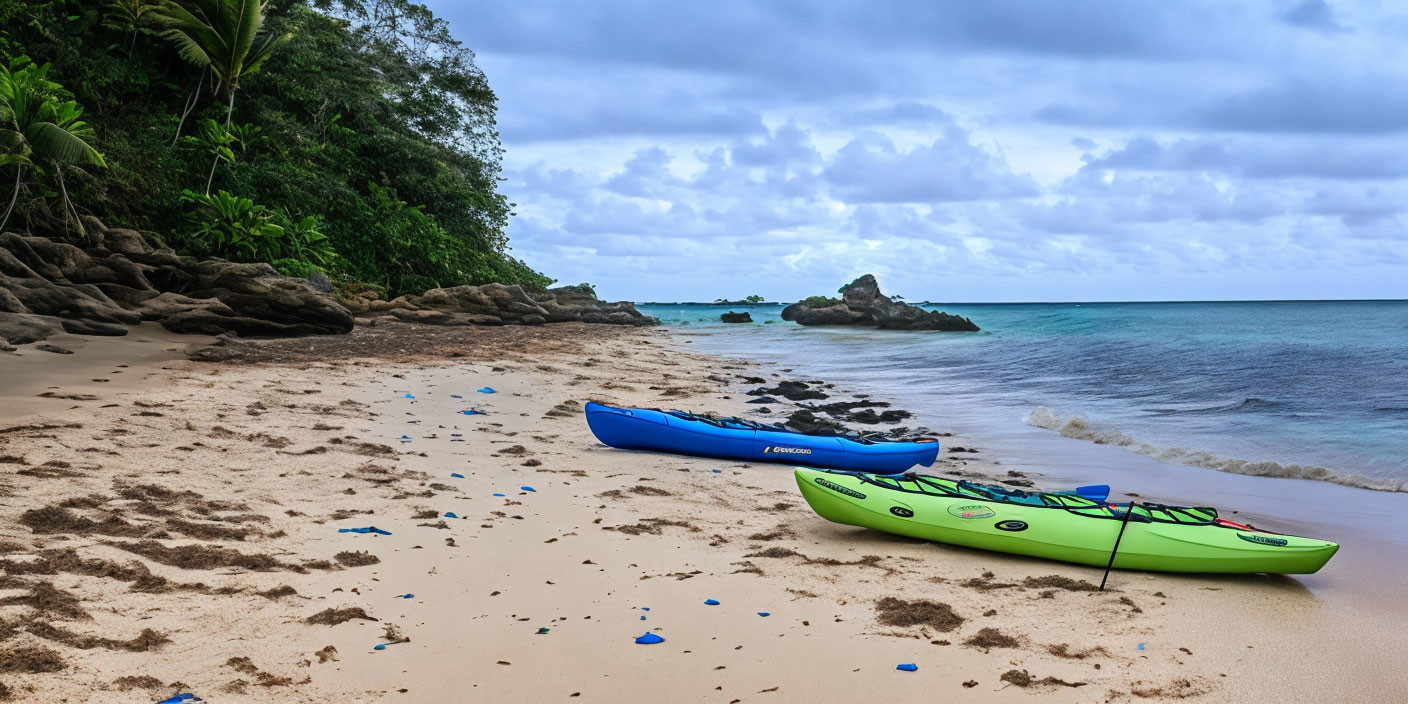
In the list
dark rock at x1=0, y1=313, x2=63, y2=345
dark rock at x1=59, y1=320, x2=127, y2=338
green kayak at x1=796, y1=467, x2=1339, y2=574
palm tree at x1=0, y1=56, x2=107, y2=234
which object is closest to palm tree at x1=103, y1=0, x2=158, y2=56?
palm tree at x1=0, y1=56, x2=107, y2=234

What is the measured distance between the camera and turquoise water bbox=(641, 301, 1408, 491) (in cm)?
1020

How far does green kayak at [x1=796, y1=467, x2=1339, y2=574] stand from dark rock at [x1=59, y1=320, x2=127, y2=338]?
448 inches

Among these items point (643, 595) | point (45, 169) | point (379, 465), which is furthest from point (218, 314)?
point (643, 595)

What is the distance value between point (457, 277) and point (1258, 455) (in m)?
23.5

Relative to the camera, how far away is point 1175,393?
16672mm

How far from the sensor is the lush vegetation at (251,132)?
17.0 meters

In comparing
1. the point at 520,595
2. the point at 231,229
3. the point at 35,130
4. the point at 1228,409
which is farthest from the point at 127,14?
the point at 1228,409

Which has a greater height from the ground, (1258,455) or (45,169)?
(45,169)

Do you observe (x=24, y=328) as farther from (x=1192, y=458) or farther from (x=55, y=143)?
(x=1192, y=458)

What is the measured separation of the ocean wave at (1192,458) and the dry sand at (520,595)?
4.47 m

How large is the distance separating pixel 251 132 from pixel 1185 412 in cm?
2243

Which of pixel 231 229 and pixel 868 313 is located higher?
pixel 231 229

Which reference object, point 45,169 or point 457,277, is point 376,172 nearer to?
point 457,277

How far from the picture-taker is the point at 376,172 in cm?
2727
